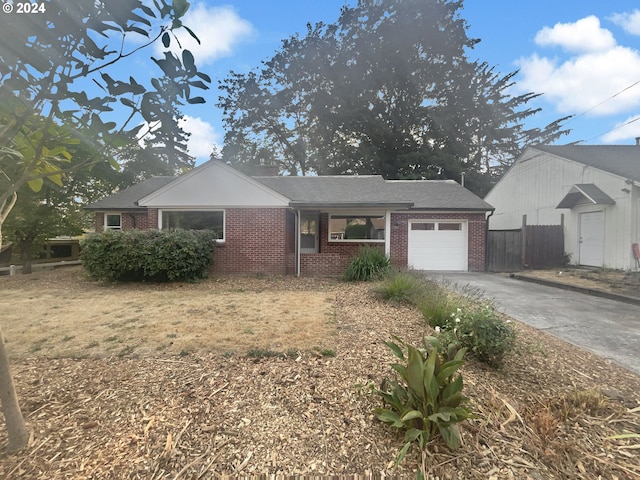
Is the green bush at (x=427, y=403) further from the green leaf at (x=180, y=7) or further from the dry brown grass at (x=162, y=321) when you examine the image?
the green leaf at (x=180, y=7)

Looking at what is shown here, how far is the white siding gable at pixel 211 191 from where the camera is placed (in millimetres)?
10461

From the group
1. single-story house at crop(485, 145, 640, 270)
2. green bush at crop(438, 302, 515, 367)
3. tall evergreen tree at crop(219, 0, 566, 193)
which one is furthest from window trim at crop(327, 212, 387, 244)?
tall evergreen tree at crop(219, 0, 566, 193)

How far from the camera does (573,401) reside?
8.68 ft

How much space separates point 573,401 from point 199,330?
4191 mm

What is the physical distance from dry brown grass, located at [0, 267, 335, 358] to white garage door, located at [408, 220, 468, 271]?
587 cm

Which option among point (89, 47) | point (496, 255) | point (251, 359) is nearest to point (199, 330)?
point (251, 359)

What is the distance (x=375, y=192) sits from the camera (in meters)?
12.5

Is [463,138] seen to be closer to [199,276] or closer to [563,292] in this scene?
[563,292]

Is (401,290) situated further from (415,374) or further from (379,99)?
(379,99)

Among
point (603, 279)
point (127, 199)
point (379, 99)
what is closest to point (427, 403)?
point (603, 279)

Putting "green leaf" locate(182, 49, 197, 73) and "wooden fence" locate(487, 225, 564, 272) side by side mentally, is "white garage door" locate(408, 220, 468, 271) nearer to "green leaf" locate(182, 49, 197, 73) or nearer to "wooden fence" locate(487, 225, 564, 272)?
"wooden fence" locate(487, 225, 564, 272)

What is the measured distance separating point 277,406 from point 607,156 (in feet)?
54.8

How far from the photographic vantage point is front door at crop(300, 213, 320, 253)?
12.1 m

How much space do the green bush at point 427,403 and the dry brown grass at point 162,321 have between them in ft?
4.85
